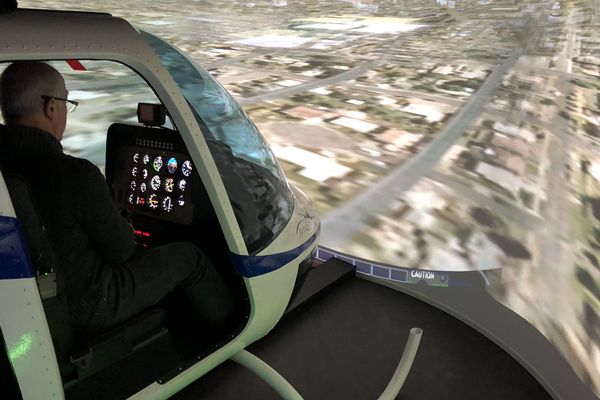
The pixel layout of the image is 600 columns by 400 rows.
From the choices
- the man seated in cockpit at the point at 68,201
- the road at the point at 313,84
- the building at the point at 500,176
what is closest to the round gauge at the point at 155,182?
the man seated in cockpit at the point at 68,201

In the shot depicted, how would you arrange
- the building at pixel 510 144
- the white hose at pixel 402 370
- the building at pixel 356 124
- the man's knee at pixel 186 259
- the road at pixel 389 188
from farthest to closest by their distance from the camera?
the building at pixel 356 124 < the building at pixel 510 144 < the road at pixel 389 188 < the white hose at pixel 402 370 < the man's knee at pixel 186 259

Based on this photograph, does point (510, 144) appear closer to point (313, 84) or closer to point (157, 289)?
point (313, 84)

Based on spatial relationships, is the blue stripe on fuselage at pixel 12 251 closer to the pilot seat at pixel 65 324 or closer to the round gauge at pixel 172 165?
the pilot seat at pixel 65 324

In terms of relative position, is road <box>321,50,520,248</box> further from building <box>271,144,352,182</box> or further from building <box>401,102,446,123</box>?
building <box>271,144,352,182</box>

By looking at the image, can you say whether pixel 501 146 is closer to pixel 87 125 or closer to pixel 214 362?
pixel 87 125

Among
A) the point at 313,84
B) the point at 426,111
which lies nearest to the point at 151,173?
the point at 426,111

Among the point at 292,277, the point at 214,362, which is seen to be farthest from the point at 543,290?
the point at 214,362

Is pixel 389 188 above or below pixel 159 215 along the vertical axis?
below

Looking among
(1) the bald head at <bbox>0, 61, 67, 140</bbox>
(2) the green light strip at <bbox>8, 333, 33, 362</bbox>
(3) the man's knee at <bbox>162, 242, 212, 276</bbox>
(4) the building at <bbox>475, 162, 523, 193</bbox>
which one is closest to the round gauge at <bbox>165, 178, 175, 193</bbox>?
(3) the man's knee at <bbox>162, 242, 212, 276</bbox>

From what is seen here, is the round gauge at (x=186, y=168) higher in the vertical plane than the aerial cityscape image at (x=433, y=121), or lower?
higher
